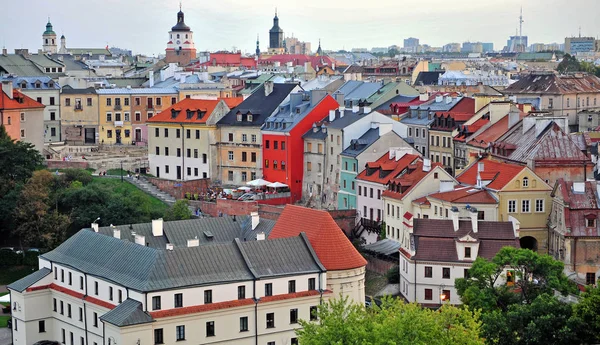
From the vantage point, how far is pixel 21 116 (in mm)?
117438

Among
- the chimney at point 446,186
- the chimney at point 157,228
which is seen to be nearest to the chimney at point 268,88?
the chimney at point 446,186

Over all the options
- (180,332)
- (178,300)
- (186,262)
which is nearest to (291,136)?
(186,262)

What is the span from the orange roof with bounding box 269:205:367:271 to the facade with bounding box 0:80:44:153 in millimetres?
46924

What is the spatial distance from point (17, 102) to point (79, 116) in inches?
548

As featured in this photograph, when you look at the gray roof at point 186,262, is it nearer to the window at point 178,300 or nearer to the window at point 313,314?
the window at point 178,300

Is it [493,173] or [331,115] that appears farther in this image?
[331,115]

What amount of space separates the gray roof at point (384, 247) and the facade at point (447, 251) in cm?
728

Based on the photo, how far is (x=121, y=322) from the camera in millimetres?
64750

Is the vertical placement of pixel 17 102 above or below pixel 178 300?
above

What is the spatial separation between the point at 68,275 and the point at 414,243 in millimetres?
22523

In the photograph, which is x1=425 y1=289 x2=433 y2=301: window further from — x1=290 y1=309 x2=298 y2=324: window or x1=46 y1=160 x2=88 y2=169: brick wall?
x1=46 y1=160 x2=88 y2=169: brick wall

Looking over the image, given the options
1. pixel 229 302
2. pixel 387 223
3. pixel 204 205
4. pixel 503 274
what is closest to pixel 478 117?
pixel 387 223

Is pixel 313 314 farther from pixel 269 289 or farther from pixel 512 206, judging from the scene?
pixel 512 206

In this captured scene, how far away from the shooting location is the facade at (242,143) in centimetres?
11156
